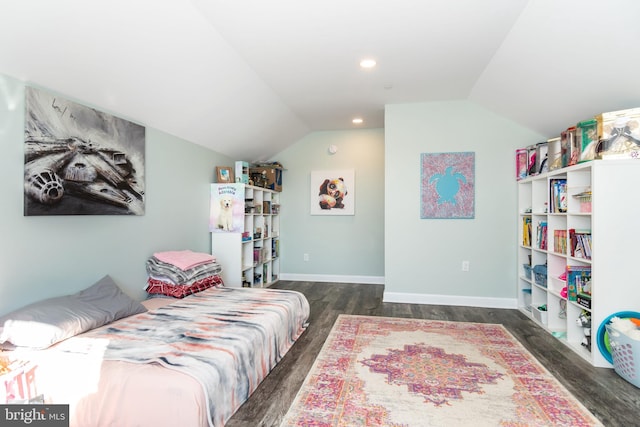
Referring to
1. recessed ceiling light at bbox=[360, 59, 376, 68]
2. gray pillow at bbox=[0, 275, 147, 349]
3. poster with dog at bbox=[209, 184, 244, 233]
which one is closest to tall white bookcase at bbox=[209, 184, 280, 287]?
poster with dog at bbox=[209, 184, 244, 233]

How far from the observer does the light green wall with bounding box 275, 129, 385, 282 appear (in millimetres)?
5594

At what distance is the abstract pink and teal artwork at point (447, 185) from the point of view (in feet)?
14.1

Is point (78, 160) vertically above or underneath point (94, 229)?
above

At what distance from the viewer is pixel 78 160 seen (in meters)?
2.43

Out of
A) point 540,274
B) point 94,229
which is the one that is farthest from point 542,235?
point 94,229

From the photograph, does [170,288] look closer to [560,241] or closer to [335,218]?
[335,218]

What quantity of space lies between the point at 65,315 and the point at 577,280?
12.3ft

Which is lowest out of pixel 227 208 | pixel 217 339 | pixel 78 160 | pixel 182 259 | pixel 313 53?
pixel 217 339

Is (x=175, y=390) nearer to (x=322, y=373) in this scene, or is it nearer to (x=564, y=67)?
(x=322, y=373)

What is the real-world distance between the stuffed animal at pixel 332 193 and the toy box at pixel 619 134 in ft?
11.6

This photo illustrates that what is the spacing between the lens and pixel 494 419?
1867 mm

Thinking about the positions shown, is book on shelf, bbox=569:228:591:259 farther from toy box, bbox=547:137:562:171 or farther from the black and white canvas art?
the black and white canvas art

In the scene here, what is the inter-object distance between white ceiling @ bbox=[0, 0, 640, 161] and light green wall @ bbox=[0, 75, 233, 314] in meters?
0.27

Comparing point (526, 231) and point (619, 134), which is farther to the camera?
point (526, 231)
